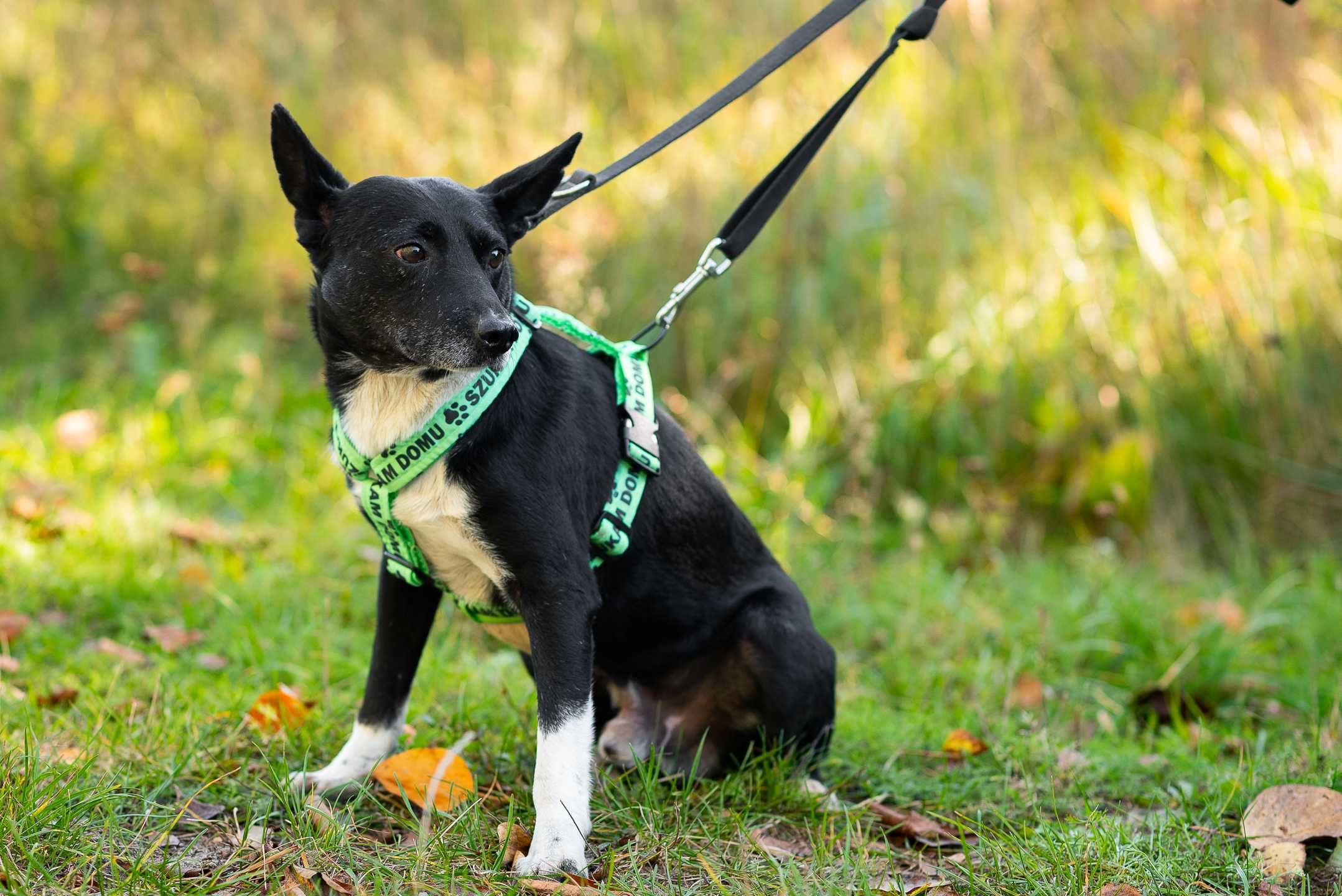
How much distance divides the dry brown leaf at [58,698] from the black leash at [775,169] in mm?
Result: 1603

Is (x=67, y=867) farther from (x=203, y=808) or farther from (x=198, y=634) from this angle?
(x=198, y=634)

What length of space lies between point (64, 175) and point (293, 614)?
3439 millimetres

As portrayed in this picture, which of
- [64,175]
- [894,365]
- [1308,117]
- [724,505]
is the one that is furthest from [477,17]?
[724,505]

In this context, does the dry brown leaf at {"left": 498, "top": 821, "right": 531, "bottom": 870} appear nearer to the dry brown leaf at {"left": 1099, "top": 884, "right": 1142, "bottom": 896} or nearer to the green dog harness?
the green dog harness

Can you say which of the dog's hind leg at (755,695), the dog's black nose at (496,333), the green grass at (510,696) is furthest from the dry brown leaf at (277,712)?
the dog's black nose at (496,333)

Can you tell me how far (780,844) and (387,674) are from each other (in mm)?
882

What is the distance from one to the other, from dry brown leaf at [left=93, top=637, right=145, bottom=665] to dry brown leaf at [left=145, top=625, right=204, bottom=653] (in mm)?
67

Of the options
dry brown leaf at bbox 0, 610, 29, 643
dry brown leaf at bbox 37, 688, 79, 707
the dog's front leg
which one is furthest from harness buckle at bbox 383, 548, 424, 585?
dry brown leaf at bbox 0, 610, 29, 643

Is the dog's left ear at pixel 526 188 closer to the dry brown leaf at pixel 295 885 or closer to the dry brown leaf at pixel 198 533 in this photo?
the dry brown leaf at pixel 295 885

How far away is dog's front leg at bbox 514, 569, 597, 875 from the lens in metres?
2.12

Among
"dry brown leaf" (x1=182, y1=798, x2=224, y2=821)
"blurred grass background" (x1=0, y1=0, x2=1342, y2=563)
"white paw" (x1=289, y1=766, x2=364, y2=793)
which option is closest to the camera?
"dry brown leaf" (x1=182, y1=798, x2=224, y2=821)

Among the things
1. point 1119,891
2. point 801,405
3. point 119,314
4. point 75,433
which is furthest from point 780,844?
point 119,314

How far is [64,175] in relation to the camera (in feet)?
18.9

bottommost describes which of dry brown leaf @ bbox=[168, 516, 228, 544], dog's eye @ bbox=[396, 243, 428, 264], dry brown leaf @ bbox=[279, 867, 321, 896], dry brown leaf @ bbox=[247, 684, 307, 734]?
dry brown leaf @ bbox=[279, 867, 321, 896]
